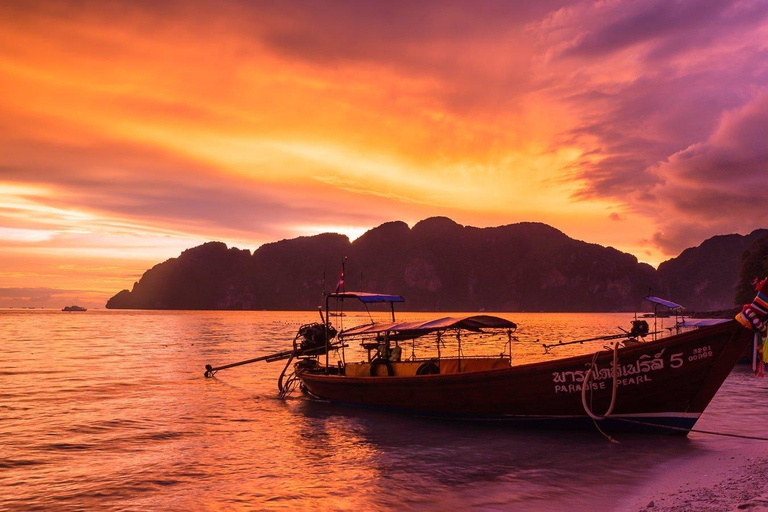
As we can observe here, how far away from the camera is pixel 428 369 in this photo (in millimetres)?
20219

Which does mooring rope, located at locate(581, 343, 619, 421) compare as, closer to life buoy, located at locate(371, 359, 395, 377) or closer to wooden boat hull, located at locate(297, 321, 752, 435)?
wooden boat hull, located at locate(297, 321, 752, 435)

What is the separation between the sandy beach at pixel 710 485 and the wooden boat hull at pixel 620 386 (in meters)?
1.58

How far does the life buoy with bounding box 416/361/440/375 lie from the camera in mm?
20172

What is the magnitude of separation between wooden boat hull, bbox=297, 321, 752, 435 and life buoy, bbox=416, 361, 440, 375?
1.50 m

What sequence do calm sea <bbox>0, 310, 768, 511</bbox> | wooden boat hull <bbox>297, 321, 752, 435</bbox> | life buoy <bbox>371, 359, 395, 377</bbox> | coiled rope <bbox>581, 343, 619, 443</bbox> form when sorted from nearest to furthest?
1. calm sea <bbox>0, 310, 768, 511</bbox>
2. wooden boat hull <bbox>297, 321, 752, 435</bbox>
3. coiled rope <bbox>581, 343, 619, 443</bbox>
4. life buoy <bbox>371, 359, 395, 377</bbox>

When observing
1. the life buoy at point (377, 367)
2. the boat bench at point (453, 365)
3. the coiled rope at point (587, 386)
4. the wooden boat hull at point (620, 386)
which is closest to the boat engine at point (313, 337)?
the boat bench at point (453, 365)

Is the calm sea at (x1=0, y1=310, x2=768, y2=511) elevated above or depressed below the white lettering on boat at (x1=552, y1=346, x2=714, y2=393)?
below

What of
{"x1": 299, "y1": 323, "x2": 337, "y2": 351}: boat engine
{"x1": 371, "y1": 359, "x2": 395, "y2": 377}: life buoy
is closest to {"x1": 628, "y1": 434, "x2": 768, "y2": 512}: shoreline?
{"x1": 371, "y1": 359, "x2": 395, "y2": 377}: life buoy

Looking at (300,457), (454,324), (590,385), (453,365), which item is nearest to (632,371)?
(590,385)

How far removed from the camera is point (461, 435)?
17609mm

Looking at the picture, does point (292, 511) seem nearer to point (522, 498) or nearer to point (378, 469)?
point (378, 469)

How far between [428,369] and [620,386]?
23.0 ft

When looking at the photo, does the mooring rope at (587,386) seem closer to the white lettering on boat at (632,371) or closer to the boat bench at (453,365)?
the white lettering on boat at (632,371)

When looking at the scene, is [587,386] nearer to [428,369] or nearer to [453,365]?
[453,365]
